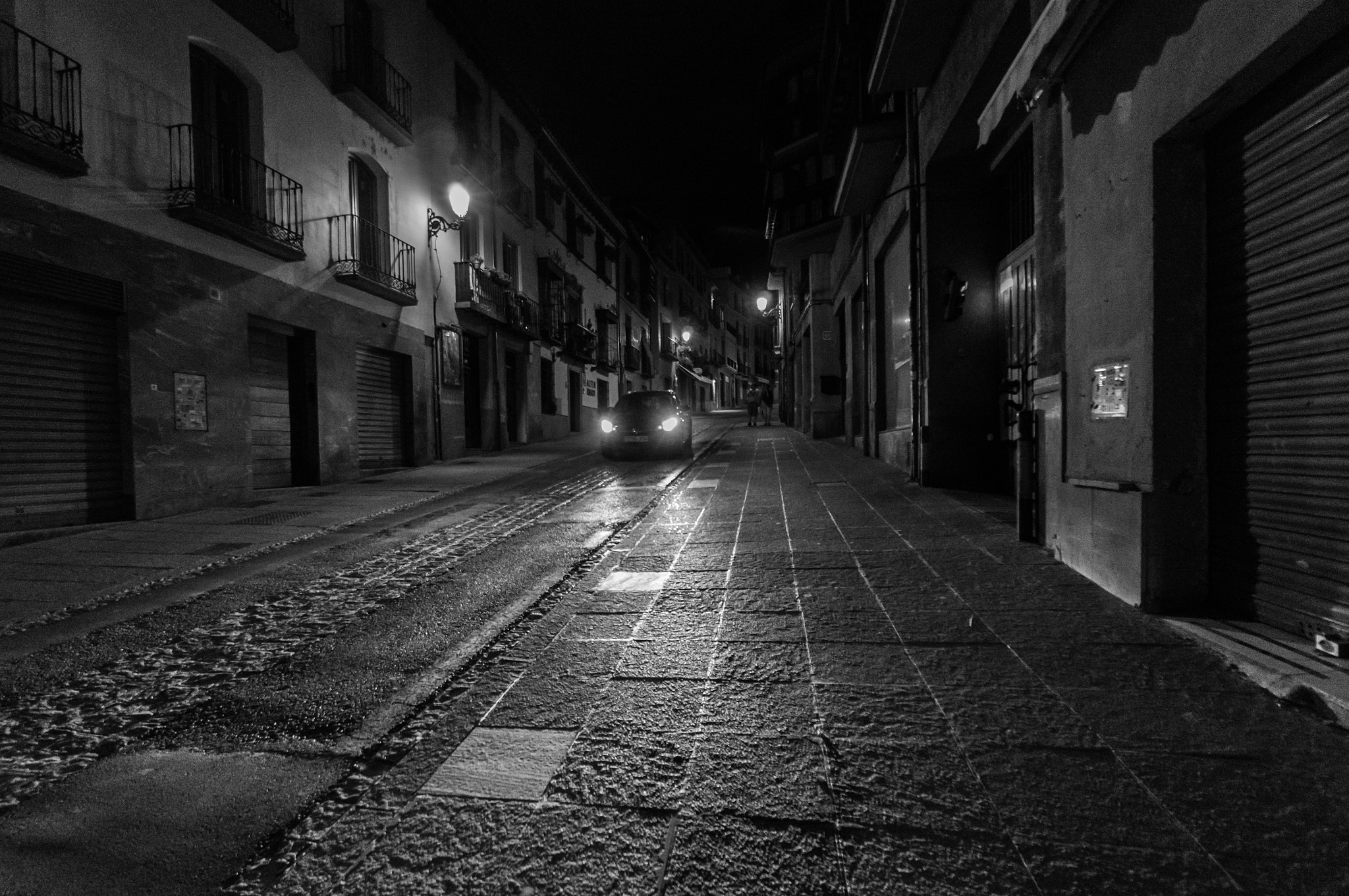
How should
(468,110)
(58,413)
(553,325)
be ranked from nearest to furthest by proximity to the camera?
1. (58,413)
2. (468,110)
3. (553,325)

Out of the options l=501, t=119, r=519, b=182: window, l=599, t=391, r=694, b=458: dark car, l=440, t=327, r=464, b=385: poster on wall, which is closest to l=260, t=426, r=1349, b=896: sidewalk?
l=599, t=391, r=694, b=458: dark car

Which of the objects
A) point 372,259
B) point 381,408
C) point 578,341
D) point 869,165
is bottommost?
point 381,408

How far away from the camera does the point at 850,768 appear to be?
2.03 metres

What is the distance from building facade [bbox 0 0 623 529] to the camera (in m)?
6.81

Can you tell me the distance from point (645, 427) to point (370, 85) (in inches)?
348

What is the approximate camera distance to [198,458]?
332 inches

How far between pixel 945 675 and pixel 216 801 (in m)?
2.75

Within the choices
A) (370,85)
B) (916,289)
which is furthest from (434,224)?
(916,289)

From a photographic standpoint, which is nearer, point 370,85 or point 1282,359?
point 1282,359

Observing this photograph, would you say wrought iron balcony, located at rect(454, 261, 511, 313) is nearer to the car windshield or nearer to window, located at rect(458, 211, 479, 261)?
window, located at rect(458, 211, 479, 261)

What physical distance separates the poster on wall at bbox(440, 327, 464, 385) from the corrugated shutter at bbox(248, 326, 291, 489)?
15.4ft

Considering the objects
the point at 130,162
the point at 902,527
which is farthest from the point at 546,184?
the point at 902,527

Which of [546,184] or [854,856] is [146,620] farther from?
[546,184]

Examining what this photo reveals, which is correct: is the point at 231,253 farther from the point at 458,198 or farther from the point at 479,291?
the point at 479,291
